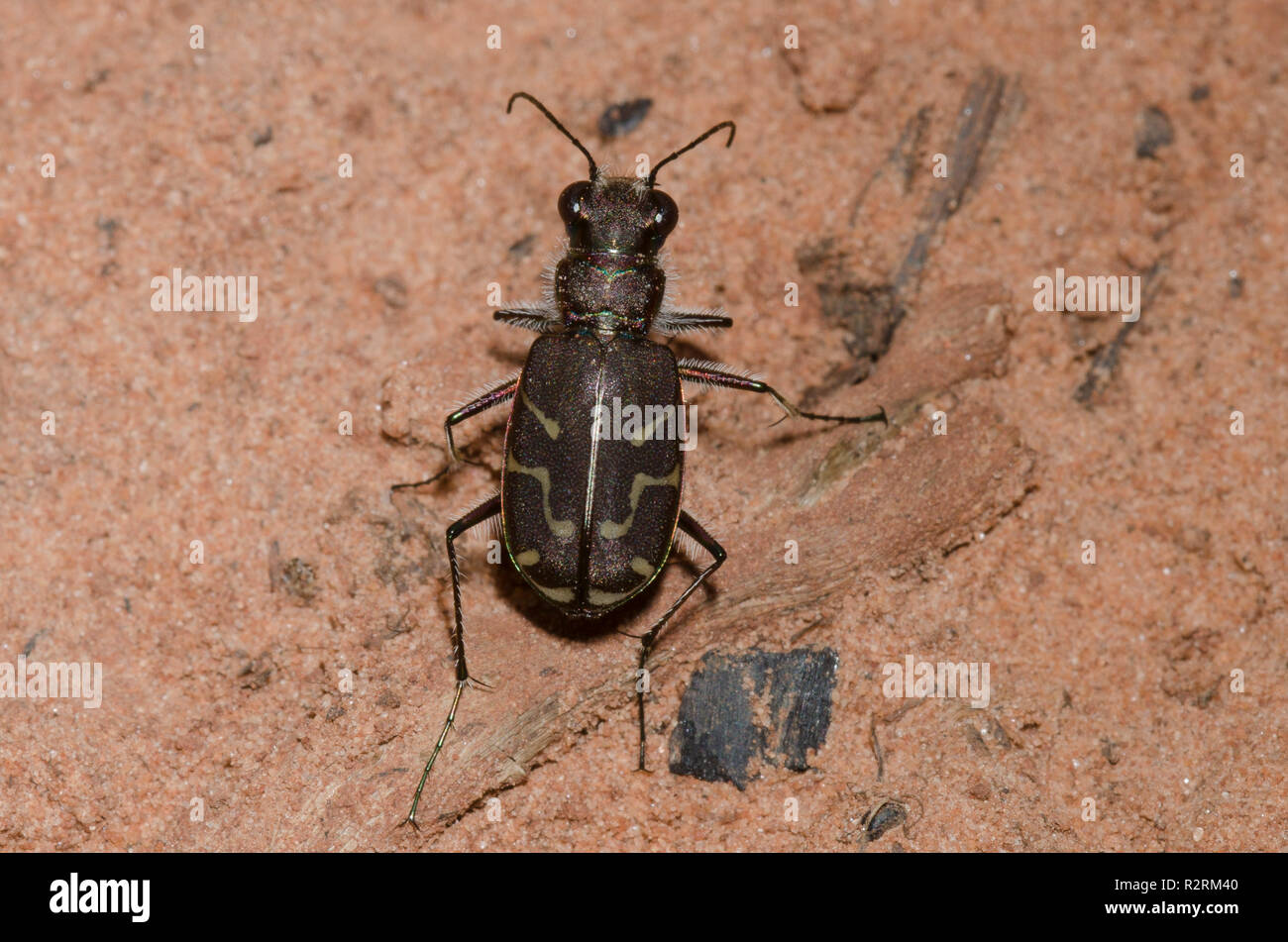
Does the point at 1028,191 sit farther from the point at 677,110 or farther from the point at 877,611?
the point at 877,611

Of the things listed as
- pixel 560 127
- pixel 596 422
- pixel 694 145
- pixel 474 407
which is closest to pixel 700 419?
pixel 596 422

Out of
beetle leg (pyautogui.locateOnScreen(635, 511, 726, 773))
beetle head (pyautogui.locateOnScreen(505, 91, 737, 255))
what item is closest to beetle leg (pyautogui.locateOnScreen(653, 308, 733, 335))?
beetle head (pyautogui.locateOnScreen(505, 91, 737, 255))

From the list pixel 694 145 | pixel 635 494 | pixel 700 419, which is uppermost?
pixel 694 145

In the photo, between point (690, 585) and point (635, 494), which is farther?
point (690, 585)

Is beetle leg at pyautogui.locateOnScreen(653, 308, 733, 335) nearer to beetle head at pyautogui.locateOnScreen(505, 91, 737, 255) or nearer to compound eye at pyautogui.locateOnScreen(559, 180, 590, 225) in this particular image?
beetle head at pyautogui.locateOnScreen(505, 91, 737, 255)

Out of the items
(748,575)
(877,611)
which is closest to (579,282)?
(748,575)

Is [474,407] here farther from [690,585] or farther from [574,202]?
[690,585]
